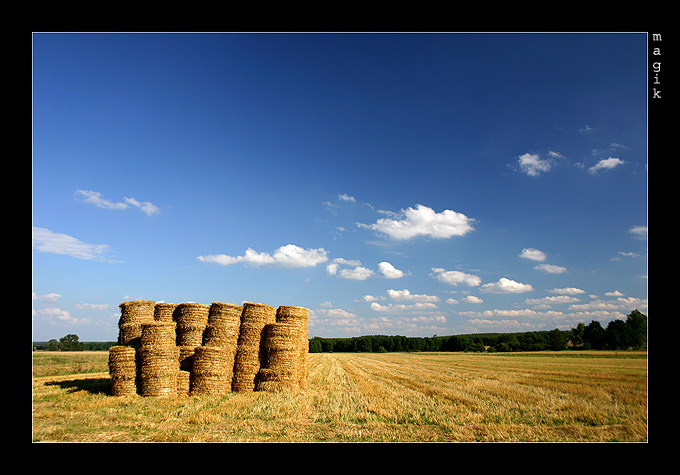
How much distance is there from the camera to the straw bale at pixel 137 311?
1227 centimetres

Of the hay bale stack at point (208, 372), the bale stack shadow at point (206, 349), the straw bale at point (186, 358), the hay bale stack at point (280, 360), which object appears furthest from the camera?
the hay bale stack at point (280, 360)

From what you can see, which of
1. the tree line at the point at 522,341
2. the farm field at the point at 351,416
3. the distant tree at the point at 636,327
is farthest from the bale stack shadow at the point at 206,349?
the distant tree at the point at 636,327

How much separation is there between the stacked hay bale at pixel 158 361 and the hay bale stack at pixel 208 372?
584mm

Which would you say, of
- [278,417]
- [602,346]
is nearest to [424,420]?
[278,417]

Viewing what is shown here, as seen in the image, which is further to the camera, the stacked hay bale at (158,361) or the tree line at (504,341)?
the tree line at (504,341)

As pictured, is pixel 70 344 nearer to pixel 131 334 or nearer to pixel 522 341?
pixel 131 334

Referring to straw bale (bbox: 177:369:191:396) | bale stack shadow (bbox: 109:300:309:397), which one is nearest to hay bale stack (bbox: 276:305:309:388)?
bale stack shadow (bbox: 109:300:309:397)

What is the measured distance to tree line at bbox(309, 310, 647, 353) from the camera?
35.6 m

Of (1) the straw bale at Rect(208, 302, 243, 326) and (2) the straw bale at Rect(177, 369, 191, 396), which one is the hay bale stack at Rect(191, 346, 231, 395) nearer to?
(2) the straw bale at Rect(177, 369, 191, 396)

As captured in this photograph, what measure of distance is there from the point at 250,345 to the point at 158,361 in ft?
9.73

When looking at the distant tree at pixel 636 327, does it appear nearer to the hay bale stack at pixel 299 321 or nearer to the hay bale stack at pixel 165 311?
the hay bale stack at pixel 299 321

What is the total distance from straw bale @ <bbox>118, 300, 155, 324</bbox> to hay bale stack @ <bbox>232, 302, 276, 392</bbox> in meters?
3.15
